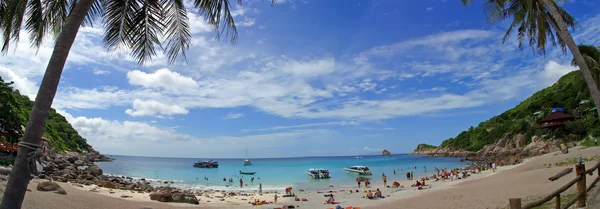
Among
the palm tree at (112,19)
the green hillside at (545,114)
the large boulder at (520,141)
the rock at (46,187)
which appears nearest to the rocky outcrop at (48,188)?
the rock at (46,187)

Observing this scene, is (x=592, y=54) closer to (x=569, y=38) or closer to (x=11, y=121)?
(x=569, y=38)

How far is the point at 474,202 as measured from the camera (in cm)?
1389

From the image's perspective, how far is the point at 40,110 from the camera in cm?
350

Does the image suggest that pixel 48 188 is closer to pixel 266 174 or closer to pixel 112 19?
pixel 112 19

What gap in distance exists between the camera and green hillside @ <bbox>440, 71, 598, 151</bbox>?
3900 centimetres

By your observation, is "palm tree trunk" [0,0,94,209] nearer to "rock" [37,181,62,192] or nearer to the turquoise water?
"rock" [37,181,62,192]

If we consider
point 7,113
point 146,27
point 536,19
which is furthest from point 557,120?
point 7,113

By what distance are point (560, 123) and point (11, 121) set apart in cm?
5911

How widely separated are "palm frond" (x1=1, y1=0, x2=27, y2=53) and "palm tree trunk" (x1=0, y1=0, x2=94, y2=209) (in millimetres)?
1310

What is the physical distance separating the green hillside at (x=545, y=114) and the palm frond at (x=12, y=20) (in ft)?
93.9

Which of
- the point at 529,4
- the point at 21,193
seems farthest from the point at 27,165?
the point at 529,4

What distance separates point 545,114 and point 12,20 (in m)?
64.6

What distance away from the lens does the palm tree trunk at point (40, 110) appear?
3324mm

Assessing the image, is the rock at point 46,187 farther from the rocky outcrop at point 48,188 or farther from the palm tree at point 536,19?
the palm tree at point 536,19
